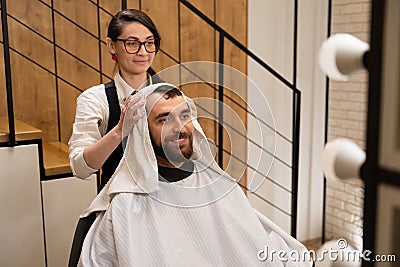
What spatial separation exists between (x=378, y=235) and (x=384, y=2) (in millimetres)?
118

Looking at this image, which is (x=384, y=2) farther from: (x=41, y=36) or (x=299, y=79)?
(x=299, y=79)

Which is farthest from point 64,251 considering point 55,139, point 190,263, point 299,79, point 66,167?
point 299,79

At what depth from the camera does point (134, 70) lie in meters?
1.66

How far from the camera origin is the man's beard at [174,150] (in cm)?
157

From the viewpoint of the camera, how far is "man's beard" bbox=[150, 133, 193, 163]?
1571 millimetres

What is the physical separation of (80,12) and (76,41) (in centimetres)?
18

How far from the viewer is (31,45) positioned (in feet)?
9.23

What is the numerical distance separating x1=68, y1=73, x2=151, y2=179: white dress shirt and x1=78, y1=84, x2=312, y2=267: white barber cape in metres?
0.13

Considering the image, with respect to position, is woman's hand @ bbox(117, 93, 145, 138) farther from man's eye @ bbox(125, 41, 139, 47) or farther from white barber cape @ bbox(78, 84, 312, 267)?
man's eye @ bbox(125, 41, 139, 47)

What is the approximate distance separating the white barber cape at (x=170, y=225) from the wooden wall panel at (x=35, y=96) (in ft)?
4.90

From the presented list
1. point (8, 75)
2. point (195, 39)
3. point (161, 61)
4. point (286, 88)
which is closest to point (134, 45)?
point (8, 75)

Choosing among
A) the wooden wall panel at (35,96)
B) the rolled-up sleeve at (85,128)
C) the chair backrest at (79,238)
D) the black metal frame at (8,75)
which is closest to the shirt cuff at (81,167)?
the rolled-up sleeve at (85,128)

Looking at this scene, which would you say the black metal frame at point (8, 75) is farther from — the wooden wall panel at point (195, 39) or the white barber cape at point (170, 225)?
the wooden wall panel at point (195, 39)

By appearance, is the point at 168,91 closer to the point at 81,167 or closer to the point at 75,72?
the point at 81,167
